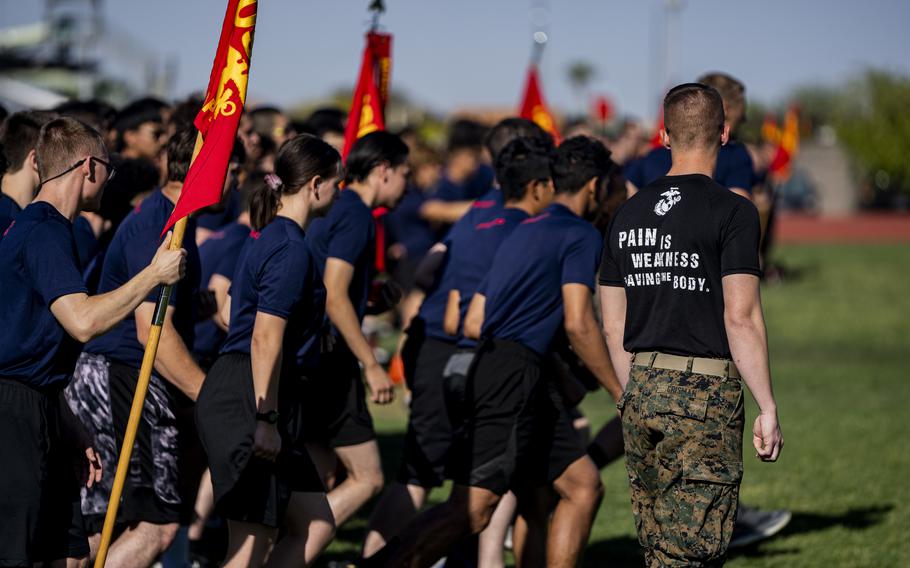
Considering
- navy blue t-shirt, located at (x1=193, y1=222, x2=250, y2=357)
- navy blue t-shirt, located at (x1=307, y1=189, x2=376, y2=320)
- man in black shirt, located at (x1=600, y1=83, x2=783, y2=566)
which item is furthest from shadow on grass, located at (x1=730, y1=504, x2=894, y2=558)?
navy blue t-shirt, located at (x1=193, y1=222, x2=250, y2=357)

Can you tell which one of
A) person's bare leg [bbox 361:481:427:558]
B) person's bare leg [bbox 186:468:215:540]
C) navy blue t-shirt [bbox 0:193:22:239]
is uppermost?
navy blue t-shirt [bbox 0:193:22:239]

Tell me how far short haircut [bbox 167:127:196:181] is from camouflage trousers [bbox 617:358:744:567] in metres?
2.46

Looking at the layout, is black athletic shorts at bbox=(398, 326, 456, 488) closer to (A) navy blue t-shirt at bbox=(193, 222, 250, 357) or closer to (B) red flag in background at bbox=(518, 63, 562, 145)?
(A) navy blue t-shirt at bbox=(193, 222, 250, 357)

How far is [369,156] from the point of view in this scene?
669cm

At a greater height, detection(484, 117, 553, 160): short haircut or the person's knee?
detection(484, 117, 553, 160): short haircut

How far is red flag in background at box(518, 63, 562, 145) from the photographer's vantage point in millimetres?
10898

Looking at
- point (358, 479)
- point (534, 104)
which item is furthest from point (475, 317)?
point (534, 104)

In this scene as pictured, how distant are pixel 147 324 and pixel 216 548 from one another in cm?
243

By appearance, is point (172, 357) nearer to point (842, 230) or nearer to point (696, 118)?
point (696, 118)

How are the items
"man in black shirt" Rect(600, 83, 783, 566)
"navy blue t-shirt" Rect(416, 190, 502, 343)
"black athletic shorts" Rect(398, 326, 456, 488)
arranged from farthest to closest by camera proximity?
1. "navy blue t-shirt" Rect(416, 190, 502, 343)
2. "black athletic shorts" Rect(398, 326, 456, 488)
3. "man in black shirt" Rect(600, 83, 783, 566)

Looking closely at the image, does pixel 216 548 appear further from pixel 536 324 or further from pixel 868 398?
pixel 868 398

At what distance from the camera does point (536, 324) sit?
5898mm

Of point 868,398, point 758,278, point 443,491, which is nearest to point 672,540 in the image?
point 758,278

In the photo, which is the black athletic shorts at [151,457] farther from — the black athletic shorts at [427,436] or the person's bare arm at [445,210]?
the person's bare arm at [445,210]
